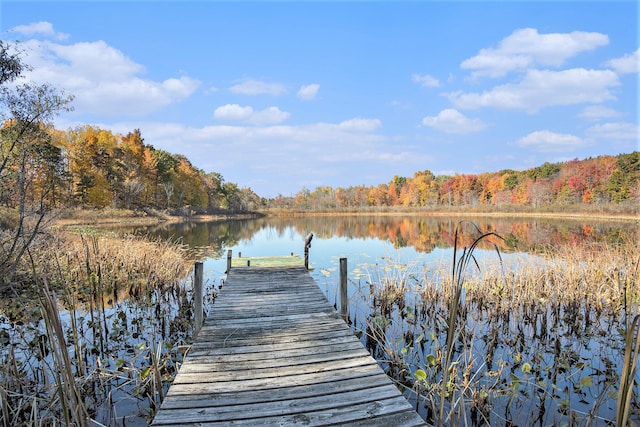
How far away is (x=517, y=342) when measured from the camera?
5.81 metres

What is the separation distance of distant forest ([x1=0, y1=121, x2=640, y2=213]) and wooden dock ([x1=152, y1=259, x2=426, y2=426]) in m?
19.5

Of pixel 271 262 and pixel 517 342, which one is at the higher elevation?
pixel 271 262

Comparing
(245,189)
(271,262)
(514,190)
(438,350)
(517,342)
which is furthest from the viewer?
(245,189)

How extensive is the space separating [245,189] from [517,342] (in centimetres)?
8263

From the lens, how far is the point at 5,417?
319 centimetres

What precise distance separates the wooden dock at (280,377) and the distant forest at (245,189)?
19464mm

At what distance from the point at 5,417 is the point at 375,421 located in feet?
11.3

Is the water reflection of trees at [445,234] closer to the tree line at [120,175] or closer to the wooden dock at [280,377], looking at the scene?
the wooden dock at [280,377]

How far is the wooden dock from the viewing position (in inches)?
120

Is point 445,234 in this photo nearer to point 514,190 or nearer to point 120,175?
point 120,175

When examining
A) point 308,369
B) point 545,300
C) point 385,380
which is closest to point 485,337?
point 545,300

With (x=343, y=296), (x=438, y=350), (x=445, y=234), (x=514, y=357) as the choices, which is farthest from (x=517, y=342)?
(x=445, y=234)

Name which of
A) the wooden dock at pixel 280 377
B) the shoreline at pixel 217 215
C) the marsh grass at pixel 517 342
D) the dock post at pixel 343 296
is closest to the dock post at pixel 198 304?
the wooden dock at pixel 280 377

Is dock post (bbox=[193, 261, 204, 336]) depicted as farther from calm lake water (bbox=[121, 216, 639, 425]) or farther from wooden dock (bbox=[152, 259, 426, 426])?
calm lake water (bbox=[121, 216, 639, 425])
